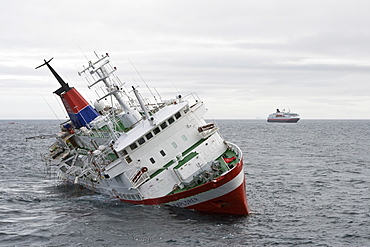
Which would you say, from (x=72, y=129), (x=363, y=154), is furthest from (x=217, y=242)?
(x=363, y=154)

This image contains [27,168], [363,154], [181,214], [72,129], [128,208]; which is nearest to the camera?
[181,214]

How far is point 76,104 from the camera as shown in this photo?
37.9m

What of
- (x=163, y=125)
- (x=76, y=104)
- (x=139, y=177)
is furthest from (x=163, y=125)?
(x=76, y=104)

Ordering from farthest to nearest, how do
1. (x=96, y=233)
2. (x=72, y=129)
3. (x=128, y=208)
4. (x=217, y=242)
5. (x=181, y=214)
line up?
(x=72, y=129) → (x=128, y=208) → (x=181, y=214) → (x=96, y=233) → (x=217, y=242)

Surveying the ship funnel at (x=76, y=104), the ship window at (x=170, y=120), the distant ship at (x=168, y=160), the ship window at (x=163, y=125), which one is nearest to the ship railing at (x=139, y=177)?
the distant ship at (x=168, y=160)

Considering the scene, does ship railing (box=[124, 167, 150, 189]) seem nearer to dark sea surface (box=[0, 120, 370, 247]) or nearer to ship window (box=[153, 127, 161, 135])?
dark sea surface (box=[0, 120, 370, 247])

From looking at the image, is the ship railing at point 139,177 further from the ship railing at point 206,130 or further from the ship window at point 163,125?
the ship railing at point 206,130

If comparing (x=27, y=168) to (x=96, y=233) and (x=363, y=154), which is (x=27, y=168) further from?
(x=363, y=154)

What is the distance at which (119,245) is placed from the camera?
2009 centimetres

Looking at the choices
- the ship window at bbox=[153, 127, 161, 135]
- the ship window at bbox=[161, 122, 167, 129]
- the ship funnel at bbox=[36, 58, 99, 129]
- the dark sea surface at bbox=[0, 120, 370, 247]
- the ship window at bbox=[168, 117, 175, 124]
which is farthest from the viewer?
the ship funnel at bbox=[36, 58, 99, 129]

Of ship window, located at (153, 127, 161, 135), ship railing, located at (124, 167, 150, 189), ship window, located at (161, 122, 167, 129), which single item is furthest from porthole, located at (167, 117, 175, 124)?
ship railing, located at (124, 167, 150, 189)

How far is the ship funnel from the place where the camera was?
37.8 metres

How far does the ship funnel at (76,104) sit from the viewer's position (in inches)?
1486

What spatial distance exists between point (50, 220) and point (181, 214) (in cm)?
803
